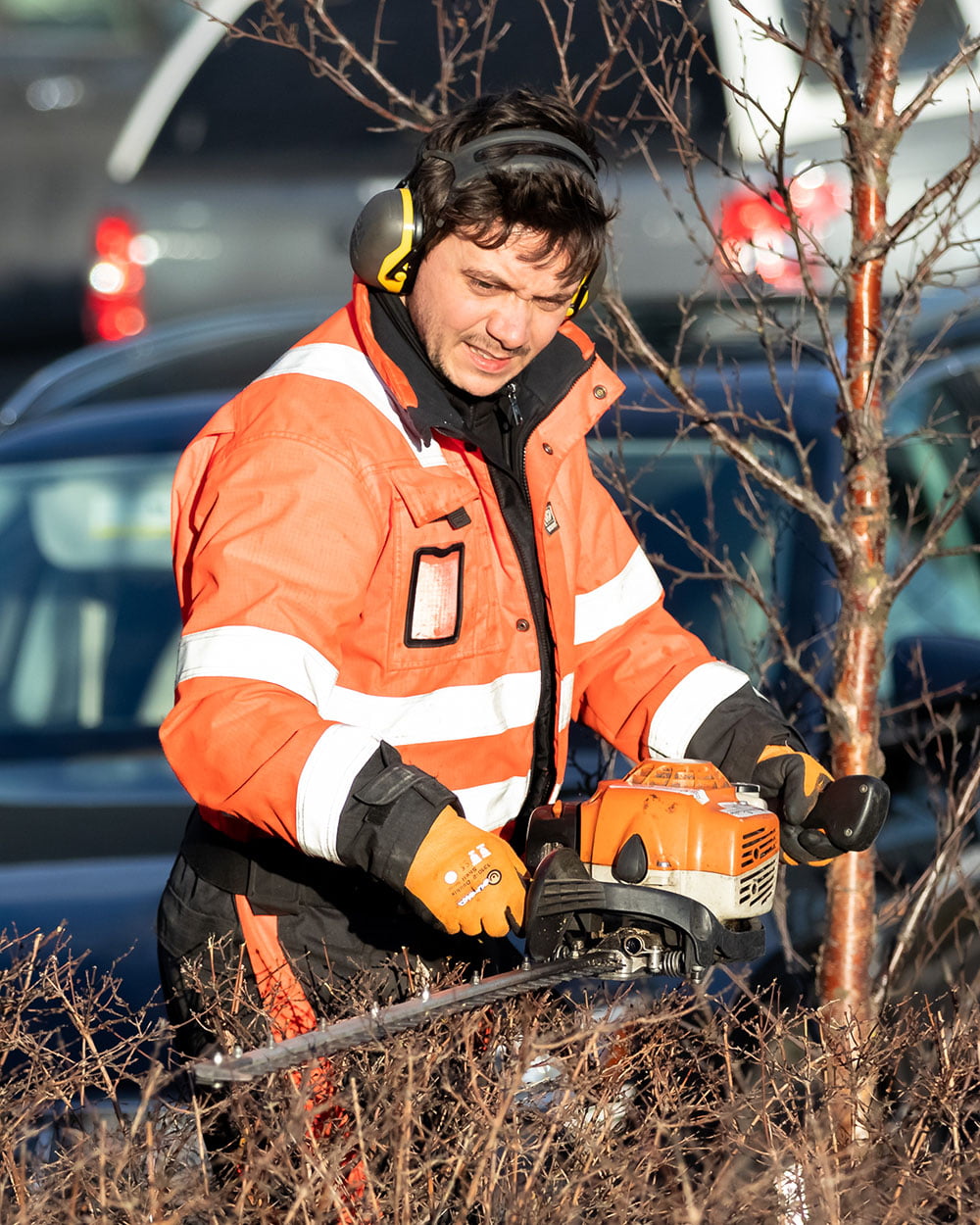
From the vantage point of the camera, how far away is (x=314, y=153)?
24.2 ft

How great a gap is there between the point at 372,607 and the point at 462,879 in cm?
46

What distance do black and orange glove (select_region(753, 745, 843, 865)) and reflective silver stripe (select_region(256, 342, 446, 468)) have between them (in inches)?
28.7

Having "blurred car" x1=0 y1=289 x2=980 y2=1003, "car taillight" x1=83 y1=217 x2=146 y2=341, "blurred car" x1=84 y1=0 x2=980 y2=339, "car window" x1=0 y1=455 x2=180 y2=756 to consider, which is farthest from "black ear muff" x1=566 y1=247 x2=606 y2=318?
"car taillight" x1=83 y1=217 x2=146 y2=341

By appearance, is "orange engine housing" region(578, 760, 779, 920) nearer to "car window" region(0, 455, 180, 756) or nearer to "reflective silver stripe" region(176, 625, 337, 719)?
"reflective silver stripe" region(176, 625, 337, 719)

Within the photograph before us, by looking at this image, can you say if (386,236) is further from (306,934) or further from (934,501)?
(934,501)

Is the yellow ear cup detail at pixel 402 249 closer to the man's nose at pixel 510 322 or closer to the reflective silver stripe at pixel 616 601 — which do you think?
the man's nose at pixel 510 322

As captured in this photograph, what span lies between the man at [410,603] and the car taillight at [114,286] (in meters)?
4.58

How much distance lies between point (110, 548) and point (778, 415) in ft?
5.49

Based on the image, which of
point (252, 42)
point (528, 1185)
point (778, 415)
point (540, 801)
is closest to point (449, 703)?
point (540, 801)

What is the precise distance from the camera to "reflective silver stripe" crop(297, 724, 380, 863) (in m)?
2.02

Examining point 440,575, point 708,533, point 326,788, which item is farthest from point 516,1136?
point 708,533

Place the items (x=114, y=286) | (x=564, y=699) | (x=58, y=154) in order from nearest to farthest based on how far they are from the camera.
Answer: (x=564, y=699) < (x=114, y=286) < (x=58, y=154)

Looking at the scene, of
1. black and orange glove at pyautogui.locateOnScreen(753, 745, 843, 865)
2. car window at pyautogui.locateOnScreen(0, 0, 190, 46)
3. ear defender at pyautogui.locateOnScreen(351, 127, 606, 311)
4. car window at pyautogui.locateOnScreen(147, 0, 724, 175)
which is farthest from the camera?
car window at pyautogui.locateOnScreen(0, 0, 190, 46)

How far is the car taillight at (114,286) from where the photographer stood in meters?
6.81
